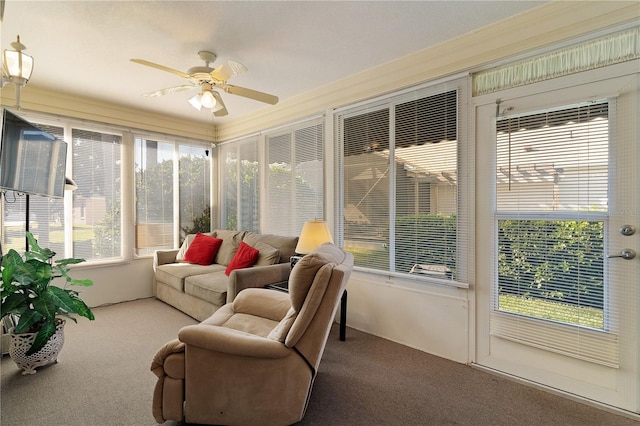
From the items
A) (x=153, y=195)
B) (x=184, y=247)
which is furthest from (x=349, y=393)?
(x=153, y=195)

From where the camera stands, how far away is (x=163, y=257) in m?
4.54

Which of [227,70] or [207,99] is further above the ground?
[227,70]

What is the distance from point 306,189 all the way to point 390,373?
2.29 metres

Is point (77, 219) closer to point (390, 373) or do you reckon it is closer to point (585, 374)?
point (390, 373)

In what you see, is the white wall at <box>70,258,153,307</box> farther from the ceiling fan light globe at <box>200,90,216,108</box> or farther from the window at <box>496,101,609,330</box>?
the window at <box>496,101,609,330</box>

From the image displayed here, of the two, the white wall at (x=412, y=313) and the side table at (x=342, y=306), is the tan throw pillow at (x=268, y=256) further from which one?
the white wall at (x=412, y=313)

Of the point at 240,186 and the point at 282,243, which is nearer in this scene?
the point at 282,243

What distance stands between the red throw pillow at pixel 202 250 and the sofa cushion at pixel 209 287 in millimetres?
590

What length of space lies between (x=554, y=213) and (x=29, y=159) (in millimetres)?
3951

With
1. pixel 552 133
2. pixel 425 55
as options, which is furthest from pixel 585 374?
pixel 425 55

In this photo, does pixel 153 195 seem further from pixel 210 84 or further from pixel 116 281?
pixel 210 84

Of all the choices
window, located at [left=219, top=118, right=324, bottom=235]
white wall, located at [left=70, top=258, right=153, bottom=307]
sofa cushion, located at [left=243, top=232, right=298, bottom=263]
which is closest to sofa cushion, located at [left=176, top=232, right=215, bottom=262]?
white wall, located at [left=70, top=258, right=153, bottom=307]

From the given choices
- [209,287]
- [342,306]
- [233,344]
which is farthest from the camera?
[209,287]

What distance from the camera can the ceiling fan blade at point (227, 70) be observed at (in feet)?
8.07
